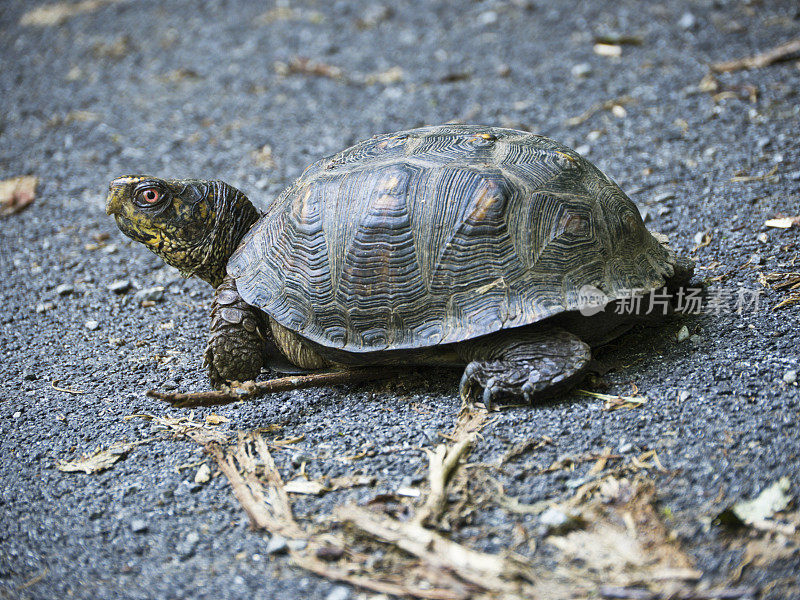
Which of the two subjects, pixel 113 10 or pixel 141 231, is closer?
pixel 141 231

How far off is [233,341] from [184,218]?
0.79m

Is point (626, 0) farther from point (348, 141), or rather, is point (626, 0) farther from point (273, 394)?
point (273, 394)

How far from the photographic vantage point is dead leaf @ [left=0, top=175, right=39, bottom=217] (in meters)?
6.30

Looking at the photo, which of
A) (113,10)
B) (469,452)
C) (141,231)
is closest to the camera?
(469,452)

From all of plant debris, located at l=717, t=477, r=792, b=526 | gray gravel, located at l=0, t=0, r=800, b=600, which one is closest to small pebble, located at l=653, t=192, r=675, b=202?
gray gravel, located at l=0, t=0, r=800, b=600

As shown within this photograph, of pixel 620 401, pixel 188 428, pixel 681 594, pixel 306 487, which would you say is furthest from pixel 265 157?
pixel 681 594

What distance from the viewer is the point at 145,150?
6938mm

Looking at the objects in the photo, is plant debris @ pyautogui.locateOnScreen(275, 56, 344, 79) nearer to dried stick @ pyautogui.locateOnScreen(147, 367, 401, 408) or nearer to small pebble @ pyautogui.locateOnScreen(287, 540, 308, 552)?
dried stick @ pyautogui.locateOnScreen(147, 367, 401, 408)

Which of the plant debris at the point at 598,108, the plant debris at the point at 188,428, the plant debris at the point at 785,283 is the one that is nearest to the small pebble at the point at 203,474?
the plant debris at the point at 188,428

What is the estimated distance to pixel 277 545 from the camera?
271cm

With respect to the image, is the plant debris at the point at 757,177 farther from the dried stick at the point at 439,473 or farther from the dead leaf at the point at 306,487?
the dead leaf at the point at 306,487

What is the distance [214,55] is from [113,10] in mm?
2827

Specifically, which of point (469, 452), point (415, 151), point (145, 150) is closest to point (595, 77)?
point (415, 151)

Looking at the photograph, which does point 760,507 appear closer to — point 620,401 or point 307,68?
point 620,401
